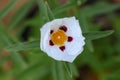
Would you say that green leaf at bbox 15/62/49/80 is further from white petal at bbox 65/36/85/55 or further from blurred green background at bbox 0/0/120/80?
white petal at bbox 65/36/85/55

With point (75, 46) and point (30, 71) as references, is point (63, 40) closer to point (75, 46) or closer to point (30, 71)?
point (75, 46)

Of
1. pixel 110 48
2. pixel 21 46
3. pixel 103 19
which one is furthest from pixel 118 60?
pixel 21 46

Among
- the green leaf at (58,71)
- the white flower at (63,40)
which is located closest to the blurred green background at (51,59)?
the green leaf at (58,71)

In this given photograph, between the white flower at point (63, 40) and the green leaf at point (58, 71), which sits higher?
the white flower at point (63, 40)

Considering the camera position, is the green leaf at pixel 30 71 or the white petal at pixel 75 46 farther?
the green leaf at pixel 30 71

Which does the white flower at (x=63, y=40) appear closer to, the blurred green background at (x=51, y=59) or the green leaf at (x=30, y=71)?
the blurred green background at (x=51, y=59)

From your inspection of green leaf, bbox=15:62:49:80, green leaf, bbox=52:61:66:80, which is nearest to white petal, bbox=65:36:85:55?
green leaf, bbox=52:61:66:80
